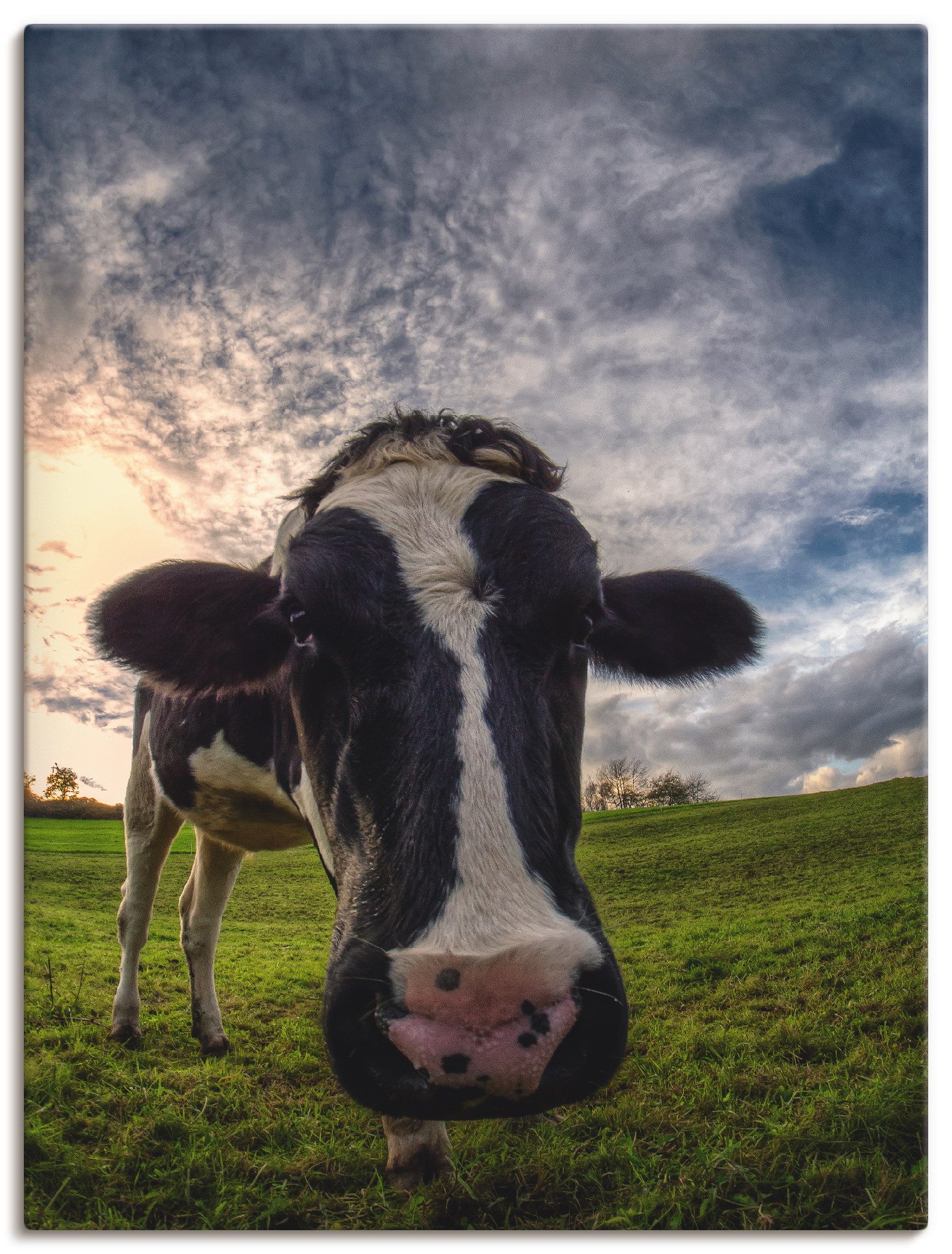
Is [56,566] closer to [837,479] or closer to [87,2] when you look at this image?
[87,2]

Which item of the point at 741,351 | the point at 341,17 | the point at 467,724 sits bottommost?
the point at 467,724

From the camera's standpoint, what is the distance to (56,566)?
3102 millimetres

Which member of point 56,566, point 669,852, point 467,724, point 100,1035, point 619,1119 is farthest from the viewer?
point 669,852

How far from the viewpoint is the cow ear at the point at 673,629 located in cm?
289

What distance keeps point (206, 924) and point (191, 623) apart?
1.98 m

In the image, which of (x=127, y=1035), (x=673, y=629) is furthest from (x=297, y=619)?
(x=127, y=1035)

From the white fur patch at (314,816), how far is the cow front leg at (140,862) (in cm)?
156

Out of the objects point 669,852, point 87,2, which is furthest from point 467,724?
point 669,852

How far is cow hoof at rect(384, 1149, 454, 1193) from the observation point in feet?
7.59

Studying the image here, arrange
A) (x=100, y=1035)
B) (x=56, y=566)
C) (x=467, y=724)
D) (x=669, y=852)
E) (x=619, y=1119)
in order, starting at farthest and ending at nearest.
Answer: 1. (x=669, y=852)
2. (x=100, y=1035)
3. (x=56, y=566)
4. (x=619, y=1119)
5. (x=467, y=724)

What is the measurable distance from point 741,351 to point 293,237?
208 centimetres

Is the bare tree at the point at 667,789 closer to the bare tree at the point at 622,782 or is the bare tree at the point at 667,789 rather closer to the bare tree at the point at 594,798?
the bare tree at the point at 622,782

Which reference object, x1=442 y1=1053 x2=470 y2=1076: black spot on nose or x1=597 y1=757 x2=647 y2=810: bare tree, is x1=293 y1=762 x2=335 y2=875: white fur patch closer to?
x1=442 y1=1053 x2=470 y2=1076: black spot on nose

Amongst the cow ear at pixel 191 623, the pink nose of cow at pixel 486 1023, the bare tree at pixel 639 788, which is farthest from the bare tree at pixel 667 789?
the pink nose of cow at pixel 486 1023
